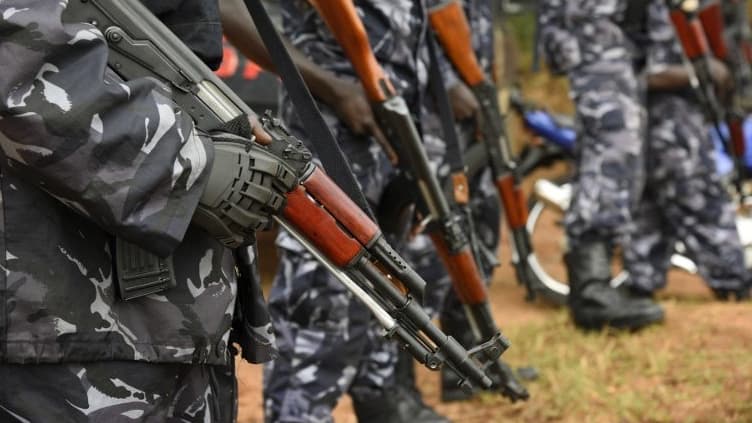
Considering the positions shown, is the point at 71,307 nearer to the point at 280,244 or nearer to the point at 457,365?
the point at 457,365

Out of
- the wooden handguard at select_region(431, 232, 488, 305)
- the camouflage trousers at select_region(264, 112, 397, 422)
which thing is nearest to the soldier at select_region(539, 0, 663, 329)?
the wooden handguard at select_region(431, 232, 488, 305)

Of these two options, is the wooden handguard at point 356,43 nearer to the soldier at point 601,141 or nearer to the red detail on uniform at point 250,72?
the soldier at point 601,141

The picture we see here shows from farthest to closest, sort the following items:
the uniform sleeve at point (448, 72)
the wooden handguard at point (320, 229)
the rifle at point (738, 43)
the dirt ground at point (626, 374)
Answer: the rifle at point (738, 43), the dirt ground at point (626, 374), the uniform sleeve at point (448, 72), the wooden handguard at point (320, 229)

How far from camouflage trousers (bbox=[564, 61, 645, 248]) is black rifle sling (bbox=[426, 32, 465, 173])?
185cm

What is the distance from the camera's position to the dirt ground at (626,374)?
3836 millimetres

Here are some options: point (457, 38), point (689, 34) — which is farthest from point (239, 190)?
point (689, 34)

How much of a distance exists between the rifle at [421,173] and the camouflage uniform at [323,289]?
0.46ft

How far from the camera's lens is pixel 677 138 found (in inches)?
209

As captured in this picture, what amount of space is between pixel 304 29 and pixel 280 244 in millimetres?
570

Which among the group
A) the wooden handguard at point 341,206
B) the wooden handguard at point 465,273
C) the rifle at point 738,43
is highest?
the wooden handguard at point 341,206

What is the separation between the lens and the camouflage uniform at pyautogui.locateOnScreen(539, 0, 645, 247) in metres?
4.84

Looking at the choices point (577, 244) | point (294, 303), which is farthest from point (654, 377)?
point (294, 303)

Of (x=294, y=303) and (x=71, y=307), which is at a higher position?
(x=71, y=307)

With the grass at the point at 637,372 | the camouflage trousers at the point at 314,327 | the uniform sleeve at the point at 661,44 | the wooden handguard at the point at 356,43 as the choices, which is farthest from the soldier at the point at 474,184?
the uniform sleeve at the point at 661,44
